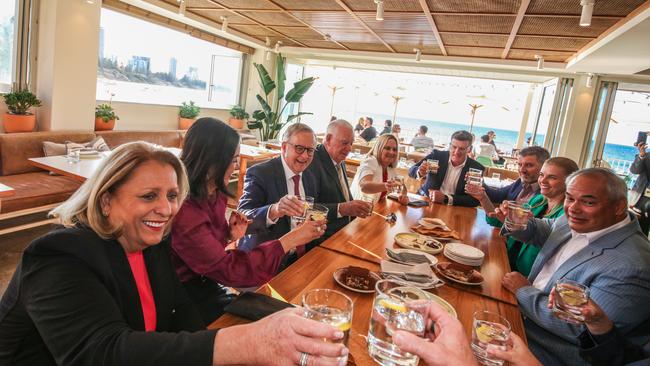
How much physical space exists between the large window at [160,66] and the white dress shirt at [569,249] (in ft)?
21.6

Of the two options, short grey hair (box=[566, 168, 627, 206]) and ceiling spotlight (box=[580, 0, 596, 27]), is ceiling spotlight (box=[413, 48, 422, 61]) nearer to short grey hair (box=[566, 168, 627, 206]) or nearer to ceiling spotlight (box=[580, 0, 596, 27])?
ceiling spotlight (box=[580, 0, 596, 27])

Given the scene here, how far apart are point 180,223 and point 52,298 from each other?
721 mm

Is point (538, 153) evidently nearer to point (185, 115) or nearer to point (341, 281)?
point (341, 281)

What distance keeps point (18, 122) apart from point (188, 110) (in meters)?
3.26

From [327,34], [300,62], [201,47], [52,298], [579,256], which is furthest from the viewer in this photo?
[300,62]

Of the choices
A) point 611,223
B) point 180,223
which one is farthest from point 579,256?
point 180,223

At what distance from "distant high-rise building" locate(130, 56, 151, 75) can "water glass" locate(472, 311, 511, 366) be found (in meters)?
7.29

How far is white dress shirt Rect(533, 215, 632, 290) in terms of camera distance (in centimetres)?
178

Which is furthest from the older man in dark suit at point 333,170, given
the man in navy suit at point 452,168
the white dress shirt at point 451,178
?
the white dress shirt at point 451,178

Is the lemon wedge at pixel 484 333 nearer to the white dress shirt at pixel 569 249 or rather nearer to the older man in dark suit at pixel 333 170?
the white dress shirt at pixel 569 249

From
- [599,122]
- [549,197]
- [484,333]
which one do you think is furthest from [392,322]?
[599,122]

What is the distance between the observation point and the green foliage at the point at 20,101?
451cm

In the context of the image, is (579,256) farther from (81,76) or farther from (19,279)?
(81,76)

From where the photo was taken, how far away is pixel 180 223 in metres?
1.62
